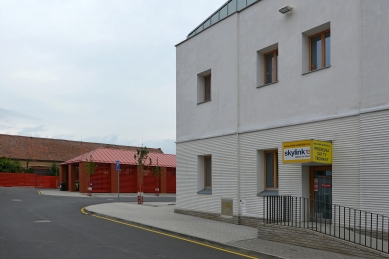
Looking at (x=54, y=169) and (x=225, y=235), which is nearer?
(x=225, y=235)

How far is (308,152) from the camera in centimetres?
1209

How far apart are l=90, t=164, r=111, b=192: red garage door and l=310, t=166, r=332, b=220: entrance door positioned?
1118 inches

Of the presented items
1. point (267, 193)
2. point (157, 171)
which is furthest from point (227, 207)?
point (157, 171)

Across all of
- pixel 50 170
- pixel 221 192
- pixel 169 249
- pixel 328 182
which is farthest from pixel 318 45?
pixel 50 170

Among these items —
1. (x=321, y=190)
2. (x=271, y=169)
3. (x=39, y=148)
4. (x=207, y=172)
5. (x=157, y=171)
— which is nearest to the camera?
(x=321, y=190)

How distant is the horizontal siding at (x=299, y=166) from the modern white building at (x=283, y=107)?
1.2 inches

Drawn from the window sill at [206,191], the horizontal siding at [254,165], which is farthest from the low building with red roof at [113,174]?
the window sill at [206,191]

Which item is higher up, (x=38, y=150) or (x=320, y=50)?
(x=320, y=50)

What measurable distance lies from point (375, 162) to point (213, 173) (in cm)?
742

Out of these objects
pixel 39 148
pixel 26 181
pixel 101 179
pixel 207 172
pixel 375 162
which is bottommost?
pixel 26 181

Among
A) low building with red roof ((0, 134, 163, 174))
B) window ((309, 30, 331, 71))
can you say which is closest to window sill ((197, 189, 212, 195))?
window ((309, 30, 331, 71))

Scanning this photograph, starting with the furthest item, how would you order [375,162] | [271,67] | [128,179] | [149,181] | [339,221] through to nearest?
[149,181], [128,179], [271,67], [375,162], [339,221]

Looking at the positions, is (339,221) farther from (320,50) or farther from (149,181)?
(149,181)

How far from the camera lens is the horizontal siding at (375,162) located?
11.0 meters
